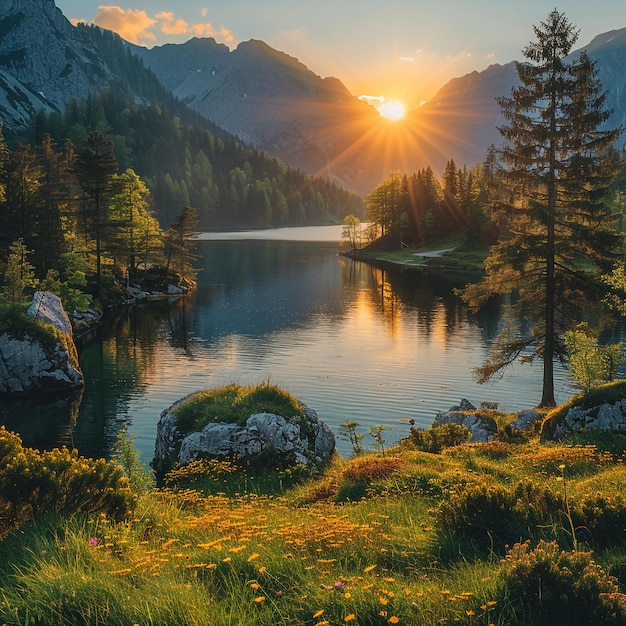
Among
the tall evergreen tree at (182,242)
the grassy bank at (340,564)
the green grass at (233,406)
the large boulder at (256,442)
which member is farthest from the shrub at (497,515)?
the tall evergreen tree at (182,242)

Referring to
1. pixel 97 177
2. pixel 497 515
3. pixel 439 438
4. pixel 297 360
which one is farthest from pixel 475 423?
pixel 97 177

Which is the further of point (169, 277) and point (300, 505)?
point (169, 277)

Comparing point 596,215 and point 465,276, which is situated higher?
point 596,215

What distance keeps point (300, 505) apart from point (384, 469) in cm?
211

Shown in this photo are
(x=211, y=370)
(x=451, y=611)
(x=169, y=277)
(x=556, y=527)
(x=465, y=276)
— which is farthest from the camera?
(x=465, y=276)

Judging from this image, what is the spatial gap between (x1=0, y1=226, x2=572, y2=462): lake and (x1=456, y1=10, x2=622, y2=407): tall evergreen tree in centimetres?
643

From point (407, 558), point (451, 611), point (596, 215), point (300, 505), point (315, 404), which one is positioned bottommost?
point (315, 404)

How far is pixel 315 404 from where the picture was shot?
107 feet

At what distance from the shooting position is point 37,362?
36625 millimetres

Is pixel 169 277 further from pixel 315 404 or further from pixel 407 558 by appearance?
pixel 407 558

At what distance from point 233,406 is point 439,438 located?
7.25 metres

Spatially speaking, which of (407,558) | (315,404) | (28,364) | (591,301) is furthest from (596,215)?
(28,364)

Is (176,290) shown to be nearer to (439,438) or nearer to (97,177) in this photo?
(97,177)

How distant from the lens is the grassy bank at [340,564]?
5.77 metres
